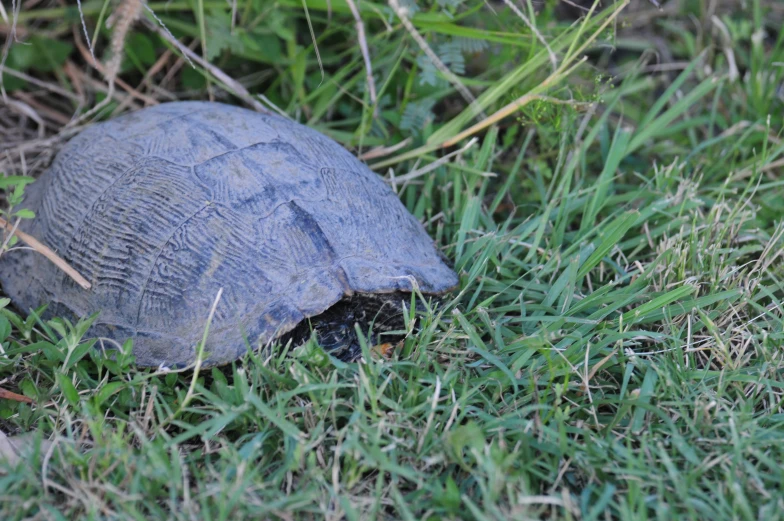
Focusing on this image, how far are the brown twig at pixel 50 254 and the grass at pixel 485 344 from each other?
185 mm

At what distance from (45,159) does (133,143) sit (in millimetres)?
863

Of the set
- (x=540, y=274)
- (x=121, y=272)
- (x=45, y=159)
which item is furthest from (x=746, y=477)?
(x=45, y=159)

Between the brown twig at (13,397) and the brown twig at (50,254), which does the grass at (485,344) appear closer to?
the brown twig at (13,397)

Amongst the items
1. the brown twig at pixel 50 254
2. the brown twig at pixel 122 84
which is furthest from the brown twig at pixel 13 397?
the brown twig at pixel 122 84

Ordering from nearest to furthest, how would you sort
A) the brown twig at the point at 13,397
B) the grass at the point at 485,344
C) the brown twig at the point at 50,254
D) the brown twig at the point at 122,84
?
the grass at the point at 485,344 → the brown twig at the point at 13,397 → the brown twig at the point at 50,254 → the brown twig at the point at 122,84

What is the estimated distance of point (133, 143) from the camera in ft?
8.59

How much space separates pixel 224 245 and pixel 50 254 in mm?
706

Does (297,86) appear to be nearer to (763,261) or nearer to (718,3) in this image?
(763,261)

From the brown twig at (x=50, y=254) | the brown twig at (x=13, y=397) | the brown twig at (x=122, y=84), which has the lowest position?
the brown twig at (x=13, y=397)

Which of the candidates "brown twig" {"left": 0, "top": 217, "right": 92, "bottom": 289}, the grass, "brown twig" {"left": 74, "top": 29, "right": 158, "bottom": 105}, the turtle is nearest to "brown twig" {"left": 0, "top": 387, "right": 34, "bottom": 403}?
the grass

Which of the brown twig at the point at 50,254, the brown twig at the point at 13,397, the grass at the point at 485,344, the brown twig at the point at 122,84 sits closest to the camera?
the grass at the point at 485,344

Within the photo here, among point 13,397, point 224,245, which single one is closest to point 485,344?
point 224,245

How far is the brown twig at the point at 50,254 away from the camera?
95.7 inches

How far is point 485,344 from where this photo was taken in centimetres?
238
